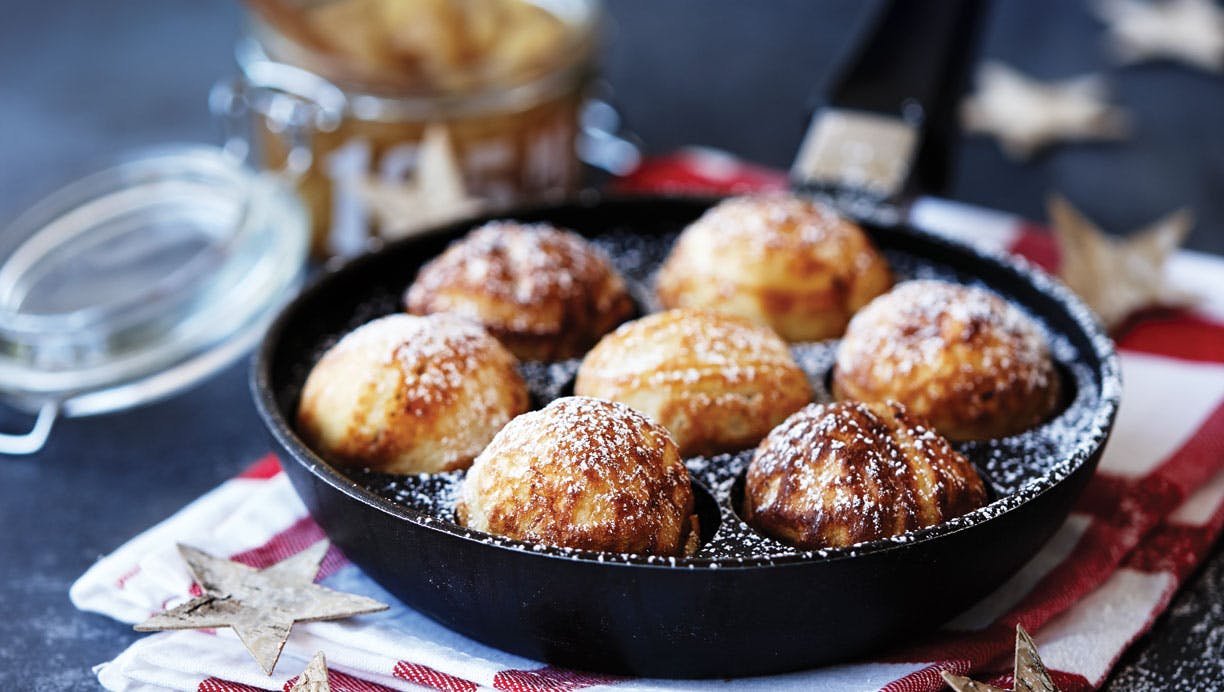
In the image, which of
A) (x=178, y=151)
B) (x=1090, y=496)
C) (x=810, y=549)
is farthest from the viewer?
(x=178, y=151)

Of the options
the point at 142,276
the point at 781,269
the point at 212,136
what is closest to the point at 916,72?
the point at 781,269

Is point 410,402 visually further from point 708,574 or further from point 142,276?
point 142,276

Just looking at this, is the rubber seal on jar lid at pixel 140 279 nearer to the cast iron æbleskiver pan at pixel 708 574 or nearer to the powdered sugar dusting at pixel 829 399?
the powdered sugar dusting at pixel 829 399

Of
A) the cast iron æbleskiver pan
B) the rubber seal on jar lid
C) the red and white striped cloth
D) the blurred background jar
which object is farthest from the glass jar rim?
the cast iron æbleskiver pan

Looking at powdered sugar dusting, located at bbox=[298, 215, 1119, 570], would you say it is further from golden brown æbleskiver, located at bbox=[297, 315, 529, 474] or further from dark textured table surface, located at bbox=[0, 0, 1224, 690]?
dark textured table surface, located at bbox=[0, 0, 1224, 690]

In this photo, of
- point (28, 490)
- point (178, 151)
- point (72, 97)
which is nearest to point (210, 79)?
point (72, 97)

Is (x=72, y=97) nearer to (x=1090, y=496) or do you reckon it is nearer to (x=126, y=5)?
(x=126, y=5)
